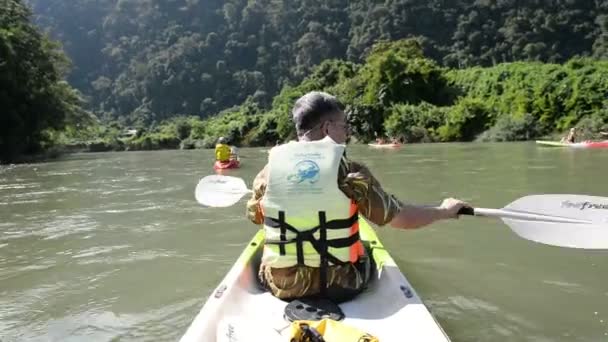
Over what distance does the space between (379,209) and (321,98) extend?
1.75 ft

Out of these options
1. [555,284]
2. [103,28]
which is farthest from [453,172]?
[103,28]

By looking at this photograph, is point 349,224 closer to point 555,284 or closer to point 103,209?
point 555,284

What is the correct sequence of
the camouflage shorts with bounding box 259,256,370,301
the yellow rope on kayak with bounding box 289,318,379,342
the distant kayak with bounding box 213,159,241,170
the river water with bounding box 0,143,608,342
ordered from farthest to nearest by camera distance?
the distant kayak with bounding box 213,159,241,170 < the river water with bounding box 0,143,608,342 < the camouflage shorts with bounding box 259,256,370,301 < the yellow rope on kayak with bounding box 289,318,379,342

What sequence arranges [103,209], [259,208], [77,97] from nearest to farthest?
[259,208] < [103,209] < [77,97]

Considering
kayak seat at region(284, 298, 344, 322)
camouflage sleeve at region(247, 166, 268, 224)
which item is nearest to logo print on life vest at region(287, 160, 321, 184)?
camouflage sleeve at region(247, 166, 268, 224)

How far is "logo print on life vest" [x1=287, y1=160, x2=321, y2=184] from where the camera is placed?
8.08 ft

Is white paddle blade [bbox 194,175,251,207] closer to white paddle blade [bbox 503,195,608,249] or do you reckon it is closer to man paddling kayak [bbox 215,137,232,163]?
white paddle blade [bbox 503,195,608,249]

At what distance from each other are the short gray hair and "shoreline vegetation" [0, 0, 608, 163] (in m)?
23.8

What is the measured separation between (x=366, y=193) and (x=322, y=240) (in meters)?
0.27

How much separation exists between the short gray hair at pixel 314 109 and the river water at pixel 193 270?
4.81ft

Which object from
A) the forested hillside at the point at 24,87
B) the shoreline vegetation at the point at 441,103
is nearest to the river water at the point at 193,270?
the forested hillside at the point at 24,87

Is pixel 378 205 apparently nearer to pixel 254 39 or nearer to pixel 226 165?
pixel 226 165

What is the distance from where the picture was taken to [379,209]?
8.32ft

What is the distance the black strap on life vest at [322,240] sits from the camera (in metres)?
2.51
